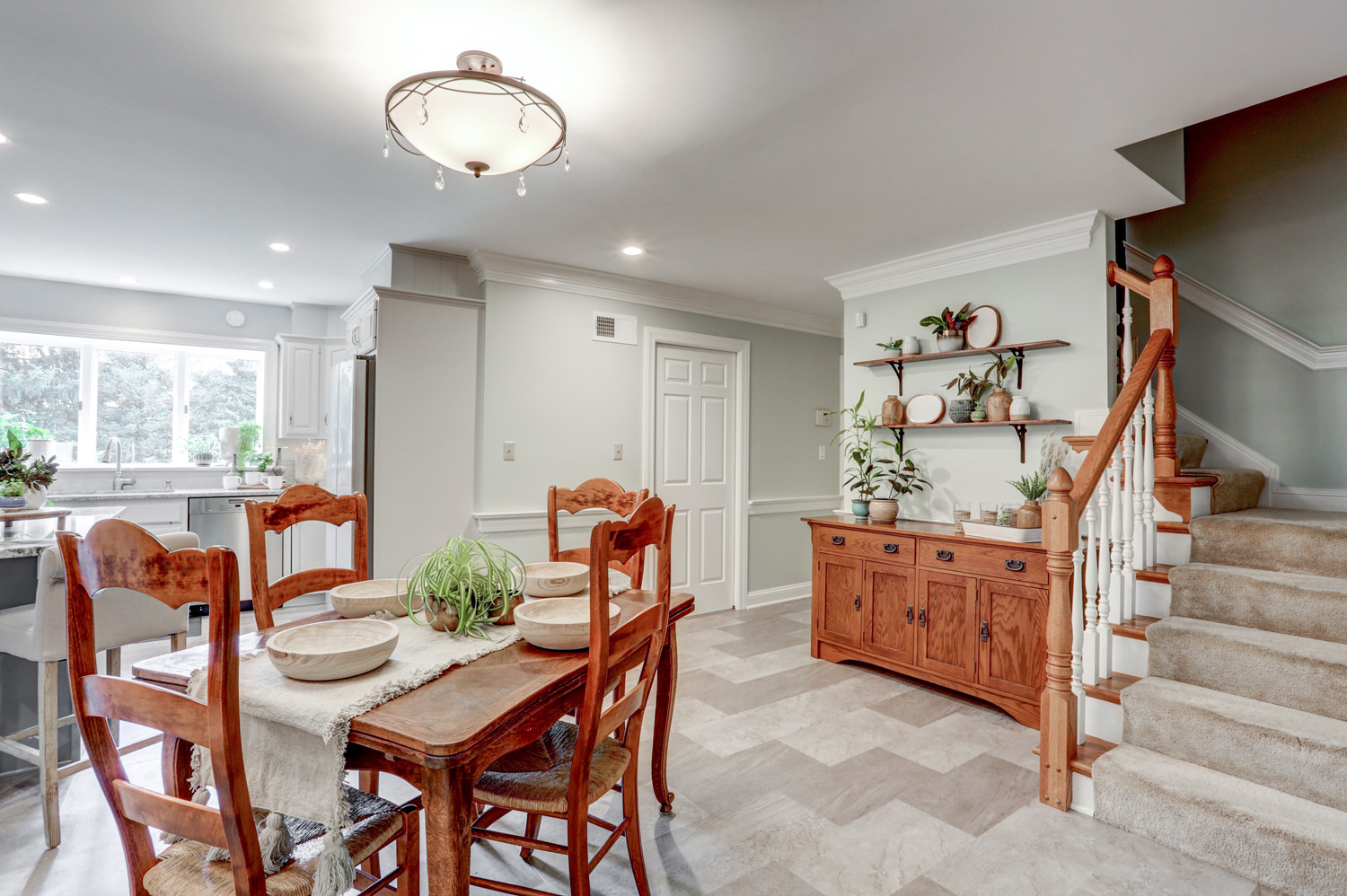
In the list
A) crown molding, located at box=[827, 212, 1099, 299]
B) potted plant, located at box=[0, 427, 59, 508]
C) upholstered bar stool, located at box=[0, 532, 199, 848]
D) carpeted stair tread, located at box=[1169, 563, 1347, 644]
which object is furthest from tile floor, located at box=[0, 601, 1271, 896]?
crown molding, located at box=[827, 212, 1099, 299]

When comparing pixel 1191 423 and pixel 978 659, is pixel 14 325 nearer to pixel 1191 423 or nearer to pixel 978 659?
pixel 978 659

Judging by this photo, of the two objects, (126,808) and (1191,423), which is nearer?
(126,808)

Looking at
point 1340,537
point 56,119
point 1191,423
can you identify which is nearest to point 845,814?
point 1340,537

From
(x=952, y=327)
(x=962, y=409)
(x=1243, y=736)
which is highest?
(x=952, y=327)

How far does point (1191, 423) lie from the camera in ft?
12.6

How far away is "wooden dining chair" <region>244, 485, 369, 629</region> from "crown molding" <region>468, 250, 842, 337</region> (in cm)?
226

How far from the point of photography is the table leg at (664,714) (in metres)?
2.13

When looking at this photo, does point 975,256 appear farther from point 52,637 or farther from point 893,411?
point 52,637

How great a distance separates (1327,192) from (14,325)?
842 centimetres

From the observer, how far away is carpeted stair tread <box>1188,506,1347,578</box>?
248 centimetres

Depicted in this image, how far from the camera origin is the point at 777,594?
545cm

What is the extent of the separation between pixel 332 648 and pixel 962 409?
3.33 m

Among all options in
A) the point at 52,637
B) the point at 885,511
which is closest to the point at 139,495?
the point at 52,637

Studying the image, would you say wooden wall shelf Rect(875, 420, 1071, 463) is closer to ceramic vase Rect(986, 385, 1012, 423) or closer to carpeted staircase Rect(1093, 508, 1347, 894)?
ceramic vase Rect(986, 385, 1012, 423)
